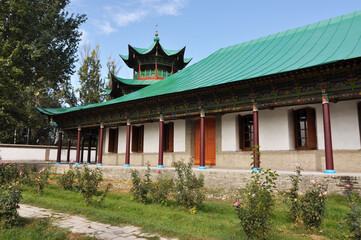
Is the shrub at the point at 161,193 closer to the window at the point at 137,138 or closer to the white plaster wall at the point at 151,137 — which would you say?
the white plaster wall at the point at 151,137

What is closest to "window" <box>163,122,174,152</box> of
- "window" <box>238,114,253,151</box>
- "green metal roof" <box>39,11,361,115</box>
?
"green metal roof" <box>39,11,361,115</box>

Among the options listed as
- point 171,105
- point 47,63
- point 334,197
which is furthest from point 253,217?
point 47,63

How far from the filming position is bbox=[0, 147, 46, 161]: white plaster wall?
22.4 metres

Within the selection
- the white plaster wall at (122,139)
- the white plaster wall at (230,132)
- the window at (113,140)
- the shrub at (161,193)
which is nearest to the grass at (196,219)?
the shrub at (161,193)

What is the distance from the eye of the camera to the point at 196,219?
18.9 feet

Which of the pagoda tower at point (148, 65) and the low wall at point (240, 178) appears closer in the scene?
the low wall at point (240, 178)

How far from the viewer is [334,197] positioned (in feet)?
24.6

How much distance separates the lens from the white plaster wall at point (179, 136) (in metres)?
14.1

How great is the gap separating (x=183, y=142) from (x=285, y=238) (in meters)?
9.77

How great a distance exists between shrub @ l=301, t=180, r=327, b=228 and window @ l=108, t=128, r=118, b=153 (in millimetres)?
13984

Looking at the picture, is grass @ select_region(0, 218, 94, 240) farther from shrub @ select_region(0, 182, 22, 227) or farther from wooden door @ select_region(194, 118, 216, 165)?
wooden door @ select_region(194, 118, 216, 165)

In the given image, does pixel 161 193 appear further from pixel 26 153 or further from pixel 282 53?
pixel 26 153

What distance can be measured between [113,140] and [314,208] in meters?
14.5

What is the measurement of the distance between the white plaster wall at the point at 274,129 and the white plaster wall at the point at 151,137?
6.02 metres
